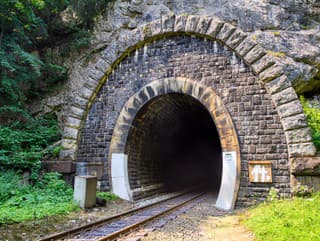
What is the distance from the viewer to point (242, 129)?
27.2 feet

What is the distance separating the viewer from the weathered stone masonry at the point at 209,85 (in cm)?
790

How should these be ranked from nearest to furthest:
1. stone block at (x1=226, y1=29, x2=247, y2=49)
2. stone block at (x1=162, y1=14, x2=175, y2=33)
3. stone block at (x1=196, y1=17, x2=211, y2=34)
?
stone block at (x1=226, y1=29, x2=247, y2=49)
stone block at (x1=196, y1=17, x2=211, y2=34)
stone block at (x1=162, y1=14, x2=175, y2=33)

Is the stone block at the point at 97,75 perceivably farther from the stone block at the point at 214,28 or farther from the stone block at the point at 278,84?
the stone block at the point at 278,84

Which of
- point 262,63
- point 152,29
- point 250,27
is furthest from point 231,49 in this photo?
point 250,27

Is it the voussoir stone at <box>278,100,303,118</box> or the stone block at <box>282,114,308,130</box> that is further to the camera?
the voussoir stone at <box>278,100,303,118</box>

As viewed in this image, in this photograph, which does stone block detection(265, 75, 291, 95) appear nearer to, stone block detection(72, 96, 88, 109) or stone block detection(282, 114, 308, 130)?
stone block detection(282, 114, 308, 130)

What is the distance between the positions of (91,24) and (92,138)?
21.7 feet

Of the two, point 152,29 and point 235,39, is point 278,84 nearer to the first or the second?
point 235,39

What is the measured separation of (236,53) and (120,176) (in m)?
5.17

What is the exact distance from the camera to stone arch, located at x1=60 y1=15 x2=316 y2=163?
7.76 m

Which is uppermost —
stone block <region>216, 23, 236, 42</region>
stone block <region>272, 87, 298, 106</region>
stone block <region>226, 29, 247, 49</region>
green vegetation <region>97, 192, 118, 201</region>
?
stone block <region>216, 23, 236, 42</region>

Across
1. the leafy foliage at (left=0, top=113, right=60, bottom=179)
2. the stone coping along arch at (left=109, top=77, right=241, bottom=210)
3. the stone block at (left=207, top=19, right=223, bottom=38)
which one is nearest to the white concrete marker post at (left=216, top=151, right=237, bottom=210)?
the stone coping along arch at (left=109, top=77, right=241, bottom=210)

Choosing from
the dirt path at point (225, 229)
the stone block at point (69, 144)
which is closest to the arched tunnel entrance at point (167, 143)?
the stone block at point (69, 144)

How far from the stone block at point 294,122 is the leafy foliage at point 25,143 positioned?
7.34m
